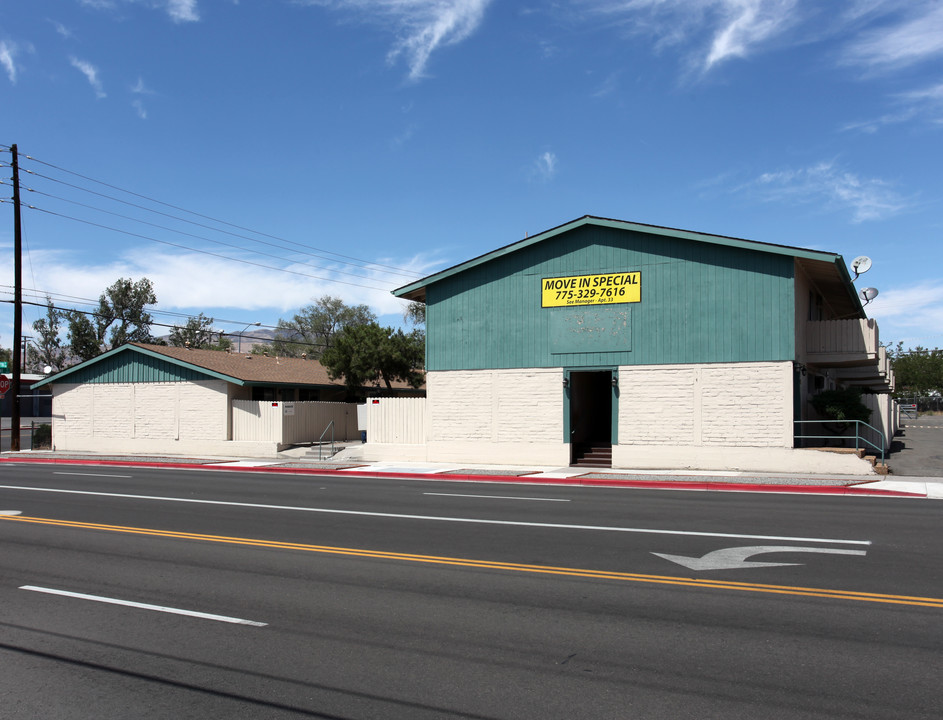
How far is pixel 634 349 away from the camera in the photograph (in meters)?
24.4

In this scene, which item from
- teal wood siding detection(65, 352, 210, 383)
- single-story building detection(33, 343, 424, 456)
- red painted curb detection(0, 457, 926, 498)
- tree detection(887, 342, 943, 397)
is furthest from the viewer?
tree detection(887, 342, 943, 397)

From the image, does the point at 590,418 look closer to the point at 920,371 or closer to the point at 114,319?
the point at 114,319

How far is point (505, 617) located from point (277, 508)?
8.88m

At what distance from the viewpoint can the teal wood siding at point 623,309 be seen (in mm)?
22859

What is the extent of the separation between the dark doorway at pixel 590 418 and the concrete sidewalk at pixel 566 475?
1.58 meters

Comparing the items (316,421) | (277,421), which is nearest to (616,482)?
(277,421)

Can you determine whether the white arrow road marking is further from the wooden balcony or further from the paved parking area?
the wooden balcony

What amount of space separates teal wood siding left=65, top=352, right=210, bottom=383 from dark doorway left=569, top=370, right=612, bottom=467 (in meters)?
15.9

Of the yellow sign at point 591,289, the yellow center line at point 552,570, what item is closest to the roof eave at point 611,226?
the yellow sign at point 591,289

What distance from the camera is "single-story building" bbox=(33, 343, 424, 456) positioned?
106ft

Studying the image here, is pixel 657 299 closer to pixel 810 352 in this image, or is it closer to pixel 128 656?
pixel 810 352

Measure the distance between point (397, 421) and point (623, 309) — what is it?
900 centimetres

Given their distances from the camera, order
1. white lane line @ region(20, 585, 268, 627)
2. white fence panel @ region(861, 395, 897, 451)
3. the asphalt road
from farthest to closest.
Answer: white fence panel @ region(861, 395, 897, 451) → white lane line @ region(20, 585, 268, 627) → the asphalt road

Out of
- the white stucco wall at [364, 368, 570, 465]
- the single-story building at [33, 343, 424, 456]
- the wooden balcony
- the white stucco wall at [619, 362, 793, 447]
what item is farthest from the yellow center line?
the single-story building at [33, 343, 424, 456]
